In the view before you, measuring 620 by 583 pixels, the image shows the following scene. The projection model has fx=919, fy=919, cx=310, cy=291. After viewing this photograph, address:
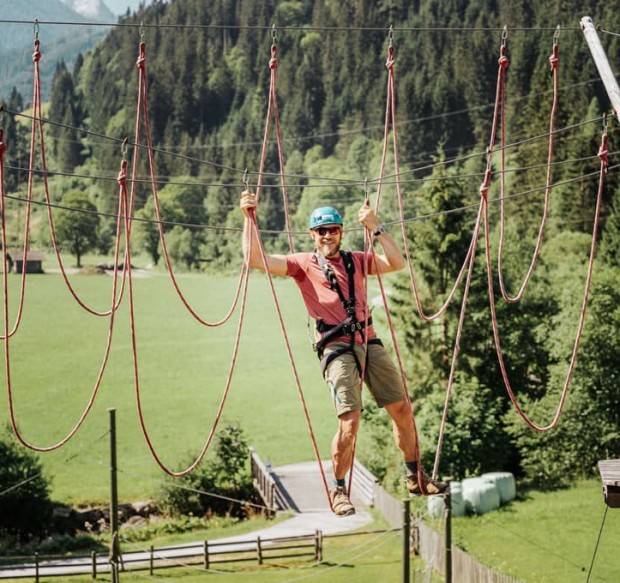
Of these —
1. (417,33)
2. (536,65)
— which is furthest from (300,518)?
(417,33)

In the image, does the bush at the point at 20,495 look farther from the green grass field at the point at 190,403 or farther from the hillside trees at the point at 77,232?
the hillside trees at the point at 77,232

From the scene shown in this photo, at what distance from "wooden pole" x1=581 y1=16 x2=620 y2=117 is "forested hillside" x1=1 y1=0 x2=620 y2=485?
328 millimetres

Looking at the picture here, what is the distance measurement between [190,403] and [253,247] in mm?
42177

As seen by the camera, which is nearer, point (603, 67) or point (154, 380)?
point (603, 67)

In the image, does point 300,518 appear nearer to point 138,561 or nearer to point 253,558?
point 253,558

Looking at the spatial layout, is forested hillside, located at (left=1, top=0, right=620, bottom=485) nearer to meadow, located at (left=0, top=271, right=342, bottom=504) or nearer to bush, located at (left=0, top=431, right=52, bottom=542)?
meadow, located at (left=0, top=271, right=342, bottom=504)

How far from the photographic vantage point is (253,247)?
23.1ft

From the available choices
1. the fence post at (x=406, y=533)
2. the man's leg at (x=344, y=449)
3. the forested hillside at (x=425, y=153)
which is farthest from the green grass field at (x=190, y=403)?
the man's leg at (x=344, y=449)

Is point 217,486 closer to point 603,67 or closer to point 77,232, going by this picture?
point 603,67

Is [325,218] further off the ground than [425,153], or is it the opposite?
[425,153]

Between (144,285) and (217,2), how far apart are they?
270 feet

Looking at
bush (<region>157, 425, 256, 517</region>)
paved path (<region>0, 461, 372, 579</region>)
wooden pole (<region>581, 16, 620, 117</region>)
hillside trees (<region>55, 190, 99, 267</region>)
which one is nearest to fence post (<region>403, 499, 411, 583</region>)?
paved path (<region>0, 461, 372, 579</region>)

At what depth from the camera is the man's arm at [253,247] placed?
7020mm

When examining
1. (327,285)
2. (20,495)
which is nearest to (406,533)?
(327,285)
